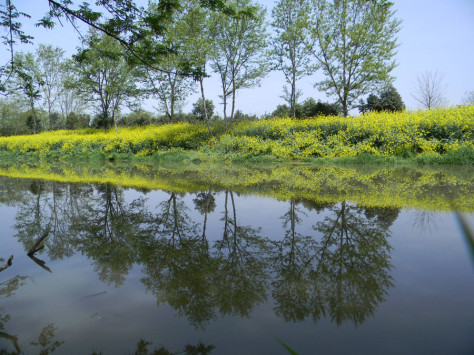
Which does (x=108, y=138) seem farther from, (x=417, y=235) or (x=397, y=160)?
(x=417, y=235)

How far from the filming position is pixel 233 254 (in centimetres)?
266

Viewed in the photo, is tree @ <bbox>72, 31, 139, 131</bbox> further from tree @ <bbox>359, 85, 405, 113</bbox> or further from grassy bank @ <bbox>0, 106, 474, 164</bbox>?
tree @ <bbox>359, 85, 405, 113</bbox>

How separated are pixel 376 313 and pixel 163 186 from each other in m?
5.65

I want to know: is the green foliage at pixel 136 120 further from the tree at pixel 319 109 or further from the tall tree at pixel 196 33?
the tree at pixel 319 109

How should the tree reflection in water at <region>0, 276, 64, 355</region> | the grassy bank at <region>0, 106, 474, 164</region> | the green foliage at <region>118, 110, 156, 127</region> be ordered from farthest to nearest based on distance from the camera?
the green foliage at <region>118, 110, 156, 127</region> → the grassy bank at <region>0, 106, 474, 164</region> → the tree reflection in water at <region>0, 276, 64, 355</region>

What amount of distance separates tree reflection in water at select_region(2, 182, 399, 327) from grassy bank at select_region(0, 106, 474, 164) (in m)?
7.47

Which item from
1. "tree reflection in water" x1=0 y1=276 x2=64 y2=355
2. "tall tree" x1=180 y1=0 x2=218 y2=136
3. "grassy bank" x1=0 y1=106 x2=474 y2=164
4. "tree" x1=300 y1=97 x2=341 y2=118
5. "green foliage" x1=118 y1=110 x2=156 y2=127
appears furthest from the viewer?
"green foliage" x1=118 y1=110 x2=156 y2=127

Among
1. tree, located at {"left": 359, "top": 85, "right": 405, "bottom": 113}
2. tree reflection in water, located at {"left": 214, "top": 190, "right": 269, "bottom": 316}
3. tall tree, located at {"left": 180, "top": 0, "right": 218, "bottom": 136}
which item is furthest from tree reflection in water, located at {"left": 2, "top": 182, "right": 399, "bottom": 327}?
tree, located at {"left": 359, "top": 85, "right": 405, "bottom": 113}

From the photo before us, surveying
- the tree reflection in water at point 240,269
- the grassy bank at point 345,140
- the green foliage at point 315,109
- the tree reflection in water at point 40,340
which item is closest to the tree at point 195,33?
the grassy bank at point 345,140

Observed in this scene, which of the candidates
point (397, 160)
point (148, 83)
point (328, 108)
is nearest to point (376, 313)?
point (397, 160)

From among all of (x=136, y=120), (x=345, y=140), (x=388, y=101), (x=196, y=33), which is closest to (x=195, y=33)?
(x=196, y=33)

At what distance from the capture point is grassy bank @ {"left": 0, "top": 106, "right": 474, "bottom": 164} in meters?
10.1

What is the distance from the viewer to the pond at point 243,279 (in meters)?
1.52

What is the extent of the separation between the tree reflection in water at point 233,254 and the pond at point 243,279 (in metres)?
0.01
